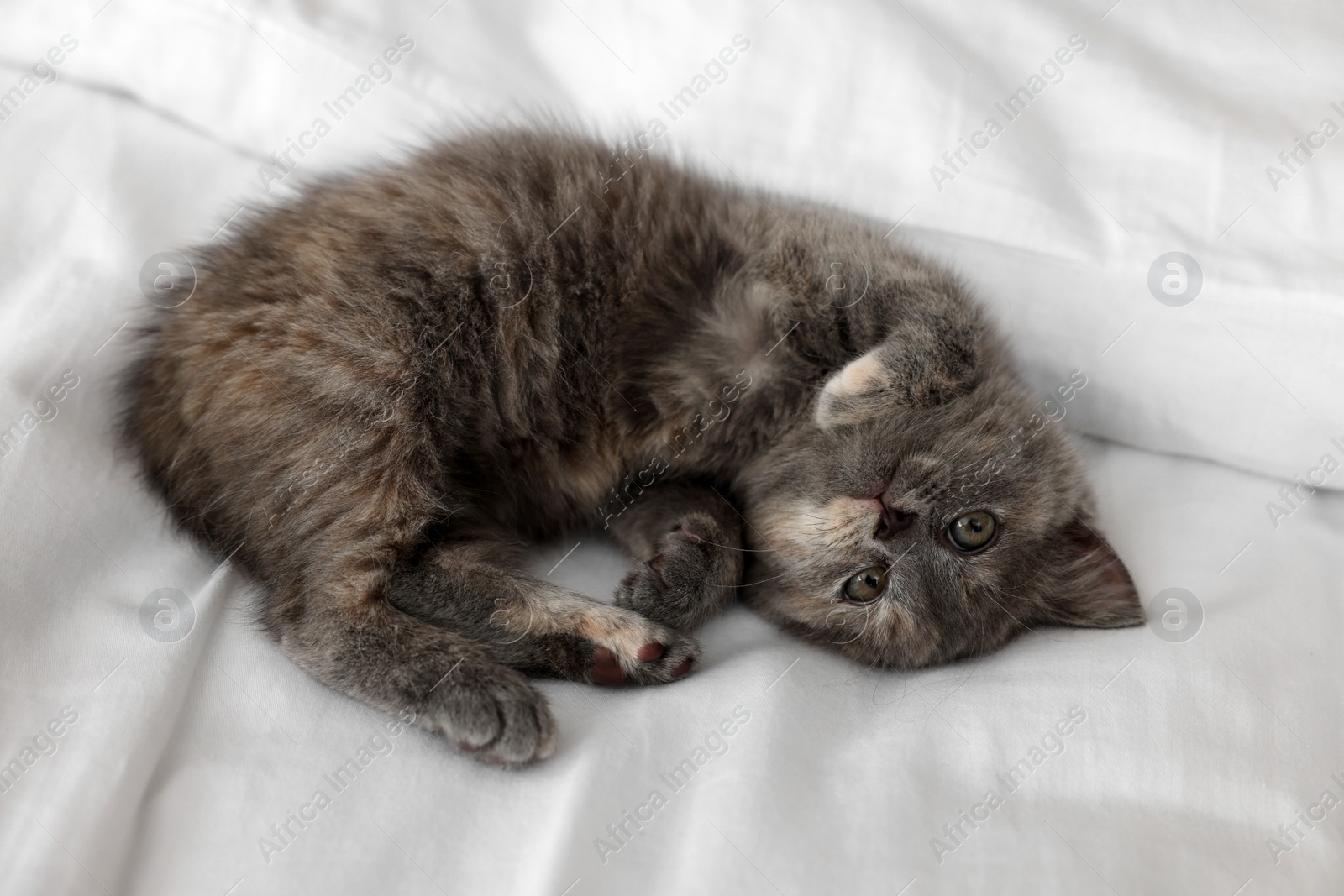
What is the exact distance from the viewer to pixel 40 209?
2123 millimetres

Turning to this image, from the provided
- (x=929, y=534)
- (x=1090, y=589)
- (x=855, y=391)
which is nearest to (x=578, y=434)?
(x=855, y=391)

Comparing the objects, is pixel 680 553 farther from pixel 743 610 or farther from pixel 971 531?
pixel 971 531

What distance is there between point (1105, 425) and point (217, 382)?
1.85m

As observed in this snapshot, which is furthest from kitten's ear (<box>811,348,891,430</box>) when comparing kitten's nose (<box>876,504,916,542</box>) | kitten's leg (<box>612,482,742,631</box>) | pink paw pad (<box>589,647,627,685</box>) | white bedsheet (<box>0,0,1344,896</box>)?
pink paw pad (<box>589,647,627,685</box>)

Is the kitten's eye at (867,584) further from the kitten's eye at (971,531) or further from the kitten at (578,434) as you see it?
the kitten's eye at (971,531)

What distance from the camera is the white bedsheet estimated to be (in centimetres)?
130

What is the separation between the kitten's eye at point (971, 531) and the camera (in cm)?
171

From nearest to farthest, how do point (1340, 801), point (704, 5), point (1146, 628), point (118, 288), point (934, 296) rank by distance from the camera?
point (1340, 801), point (1146, 628), point (934, 296), point (118, 288), point (704, 5)

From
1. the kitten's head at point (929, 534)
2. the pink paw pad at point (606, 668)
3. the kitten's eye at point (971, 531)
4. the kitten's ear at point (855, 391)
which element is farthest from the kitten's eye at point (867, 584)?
the pink paw pad at point (606, 668)

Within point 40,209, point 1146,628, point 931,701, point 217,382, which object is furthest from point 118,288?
Result: point 1146,628

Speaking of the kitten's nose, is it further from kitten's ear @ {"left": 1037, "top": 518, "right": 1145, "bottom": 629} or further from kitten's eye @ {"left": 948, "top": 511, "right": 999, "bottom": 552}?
kitten's ear @ {"left": 1037, "top": 518, "right": 1145, "bottom": 629}

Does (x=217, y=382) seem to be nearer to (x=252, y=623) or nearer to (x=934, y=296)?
(x=252, y=623)

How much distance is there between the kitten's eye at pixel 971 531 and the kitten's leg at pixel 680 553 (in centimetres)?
42

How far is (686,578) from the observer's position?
1.73 metres
